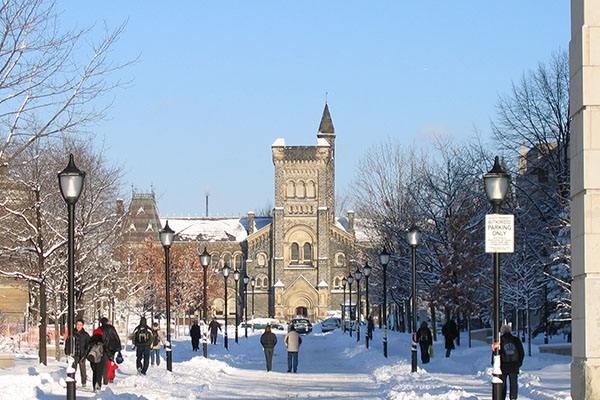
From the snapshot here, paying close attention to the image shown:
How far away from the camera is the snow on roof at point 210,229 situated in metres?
112

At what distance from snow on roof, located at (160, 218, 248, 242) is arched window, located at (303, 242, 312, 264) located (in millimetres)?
9354

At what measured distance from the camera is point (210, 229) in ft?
374

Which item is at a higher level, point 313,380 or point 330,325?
point 313,380

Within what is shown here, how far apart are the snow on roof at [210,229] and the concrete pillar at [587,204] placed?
323ft

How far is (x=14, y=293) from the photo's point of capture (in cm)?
5641

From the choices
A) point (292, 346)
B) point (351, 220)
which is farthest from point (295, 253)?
point (292, 346)

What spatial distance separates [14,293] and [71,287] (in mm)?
45159

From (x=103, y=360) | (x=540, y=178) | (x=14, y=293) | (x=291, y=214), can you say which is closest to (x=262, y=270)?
(x=291, y=214)

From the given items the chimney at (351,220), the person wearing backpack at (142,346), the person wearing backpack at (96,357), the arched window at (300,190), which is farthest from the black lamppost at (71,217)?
the chimney at (351,220)

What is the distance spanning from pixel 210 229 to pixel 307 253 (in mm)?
14625

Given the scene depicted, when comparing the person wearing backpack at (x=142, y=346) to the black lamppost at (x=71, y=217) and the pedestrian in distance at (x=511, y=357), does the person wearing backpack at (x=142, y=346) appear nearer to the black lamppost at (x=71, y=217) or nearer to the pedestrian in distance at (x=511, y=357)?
the black lamppost at (x=71, y=217)

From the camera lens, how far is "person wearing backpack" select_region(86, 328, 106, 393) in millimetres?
19359

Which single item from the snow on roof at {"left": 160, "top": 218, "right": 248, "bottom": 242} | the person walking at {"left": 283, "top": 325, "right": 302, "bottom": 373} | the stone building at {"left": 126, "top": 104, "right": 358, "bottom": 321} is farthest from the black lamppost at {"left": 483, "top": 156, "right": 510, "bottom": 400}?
the snow on roof at {"left": 160, "top": 218, "right": 248, "bottom": 242}

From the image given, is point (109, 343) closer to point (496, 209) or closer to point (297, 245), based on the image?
point (496, 209)
